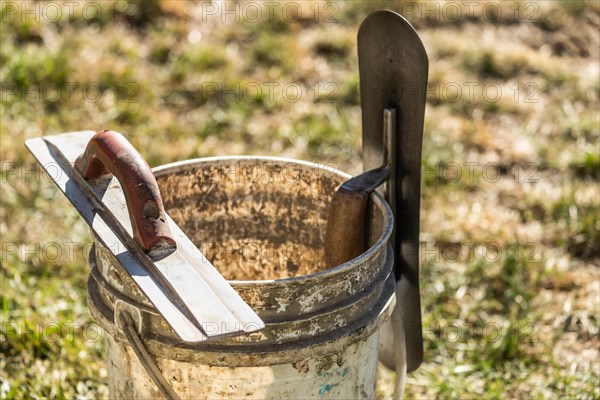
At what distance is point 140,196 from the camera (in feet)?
6.32

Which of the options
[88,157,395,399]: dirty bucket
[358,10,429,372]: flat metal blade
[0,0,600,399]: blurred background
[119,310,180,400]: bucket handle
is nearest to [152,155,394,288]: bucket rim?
[88,157,395,399]: dirty bucket

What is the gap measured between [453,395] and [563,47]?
3768mm

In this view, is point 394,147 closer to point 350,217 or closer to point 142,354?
point 350,217

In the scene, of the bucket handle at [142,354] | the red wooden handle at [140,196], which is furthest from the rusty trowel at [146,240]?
the bucket handle at [142,354]

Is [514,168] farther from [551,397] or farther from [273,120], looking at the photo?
[551,397]

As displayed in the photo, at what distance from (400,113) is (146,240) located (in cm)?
90

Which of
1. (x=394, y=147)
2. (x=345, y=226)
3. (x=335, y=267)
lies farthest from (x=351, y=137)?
(x=335, y=267)

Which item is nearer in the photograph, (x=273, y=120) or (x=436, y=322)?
(x=436, y=322)

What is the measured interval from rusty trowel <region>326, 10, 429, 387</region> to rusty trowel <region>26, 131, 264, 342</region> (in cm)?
58

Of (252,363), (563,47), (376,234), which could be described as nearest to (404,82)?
(376,234)

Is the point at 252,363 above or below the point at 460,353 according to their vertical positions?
above

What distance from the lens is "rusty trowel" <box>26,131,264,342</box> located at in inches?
68.4

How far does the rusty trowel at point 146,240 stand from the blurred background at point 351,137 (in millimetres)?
1158

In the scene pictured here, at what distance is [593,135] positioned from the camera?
5.07 m
